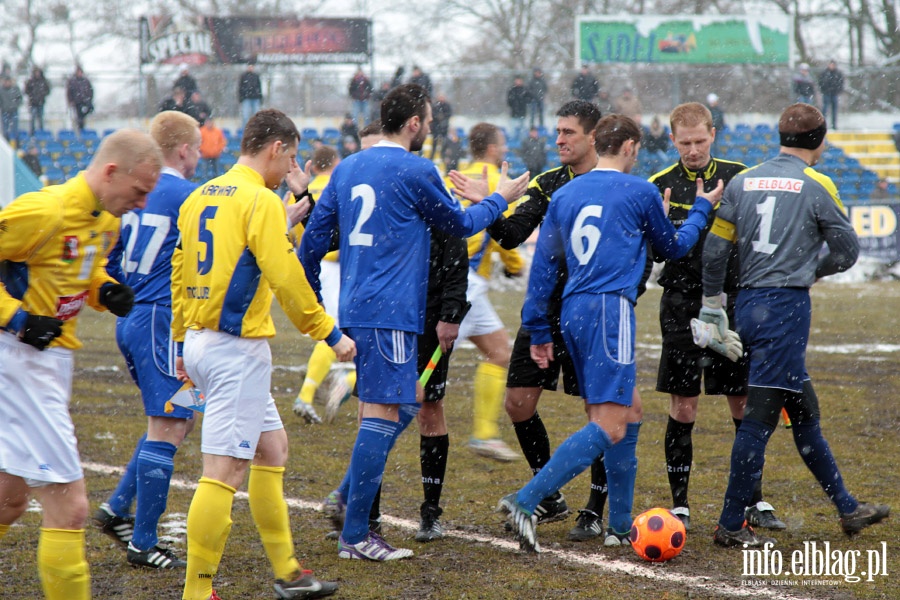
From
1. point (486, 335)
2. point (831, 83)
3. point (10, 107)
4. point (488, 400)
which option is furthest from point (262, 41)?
point (488, 400)

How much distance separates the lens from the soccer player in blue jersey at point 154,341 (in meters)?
4.53

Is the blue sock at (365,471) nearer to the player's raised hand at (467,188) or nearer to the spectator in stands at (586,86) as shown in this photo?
the player's raised hand at (467,188)

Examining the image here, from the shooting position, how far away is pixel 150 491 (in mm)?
4492

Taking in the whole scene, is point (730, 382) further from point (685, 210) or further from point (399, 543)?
point (399, 543)

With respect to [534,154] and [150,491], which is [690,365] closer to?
[150,491]

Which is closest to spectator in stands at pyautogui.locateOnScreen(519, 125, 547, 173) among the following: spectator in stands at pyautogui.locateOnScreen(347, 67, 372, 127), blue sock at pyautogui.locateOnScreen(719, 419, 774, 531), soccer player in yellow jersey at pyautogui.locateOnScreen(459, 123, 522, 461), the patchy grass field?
spectator in stands at pyautogui.locateOnScreen(347, 67, 372, 127)

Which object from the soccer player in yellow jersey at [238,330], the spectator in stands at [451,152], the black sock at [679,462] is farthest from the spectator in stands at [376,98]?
the soccer player in yellow jersey at [238,330]

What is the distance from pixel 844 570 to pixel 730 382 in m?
1.28

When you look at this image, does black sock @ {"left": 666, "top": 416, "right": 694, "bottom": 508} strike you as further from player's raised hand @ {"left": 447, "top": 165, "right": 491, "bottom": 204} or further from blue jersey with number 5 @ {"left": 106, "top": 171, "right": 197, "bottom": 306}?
blue jersey with number 5 @ {"left": 106, "top": 171, "right": 197, "bottom": 306}

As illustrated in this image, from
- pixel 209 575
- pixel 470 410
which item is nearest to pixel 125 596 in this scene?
pixel 209 575

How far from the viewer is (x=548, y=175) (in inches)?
217

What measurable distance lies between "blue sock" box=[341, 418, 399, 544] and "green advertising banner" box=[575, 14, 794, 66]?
2790cm

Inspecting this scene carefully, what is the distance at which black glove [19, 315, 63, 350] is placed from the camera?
3.35 metres

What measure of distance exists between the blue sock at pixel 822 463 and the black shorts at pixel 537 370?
1186 millimetres
